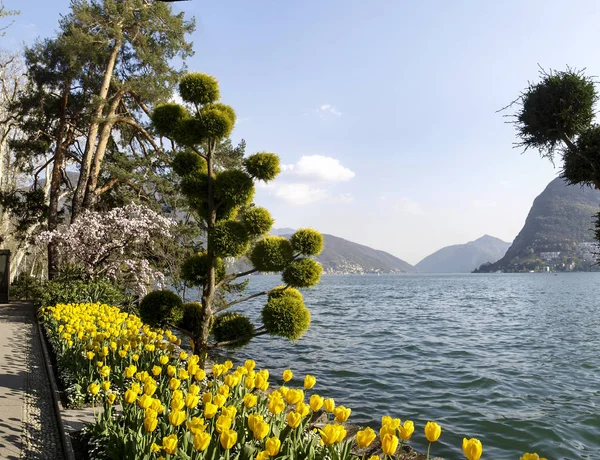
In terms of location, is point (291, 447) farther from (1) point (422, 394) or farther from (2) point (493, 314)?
(2) point (493, 314)

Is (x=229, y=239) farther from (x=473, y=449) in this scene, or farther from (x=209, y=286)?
(x=473, y=449)

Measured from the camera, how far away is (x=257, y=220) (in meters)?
8.41

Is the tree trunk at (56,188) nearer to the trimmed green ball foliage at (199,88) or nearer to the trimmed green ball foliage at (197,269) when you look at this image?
the trimmed green ball foliage at (197,269)

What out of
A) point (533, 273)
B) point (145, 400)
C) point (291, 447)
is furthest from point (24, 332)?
point (533, 273)

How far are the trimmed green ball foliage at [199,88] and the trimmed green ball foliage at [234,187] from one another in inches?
62.3

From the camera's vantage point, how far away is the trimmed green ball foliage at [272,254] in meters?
8.39

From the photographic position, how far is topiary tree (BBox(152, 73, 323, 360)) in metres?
8.38

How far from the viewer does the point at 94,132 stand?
17375 millimetres

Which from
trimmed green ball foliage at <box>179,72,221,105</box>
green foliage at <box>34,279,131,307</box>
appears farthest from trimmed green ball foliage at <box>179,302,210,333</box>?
green foliage at <box>34,279,131,307</box>

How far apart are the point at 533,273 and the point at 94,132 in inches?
6790

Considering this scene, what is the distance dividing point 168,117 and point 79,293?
28.1ft


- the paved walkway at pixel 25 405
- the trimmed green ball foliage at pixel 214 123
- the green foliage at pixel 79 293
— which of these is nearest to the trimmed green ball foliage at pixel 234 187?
the trimmed green ball foliage at pixel 214 123

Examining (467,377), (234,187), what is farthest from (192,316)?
(467,377)

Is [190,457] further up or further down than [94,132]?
further down
